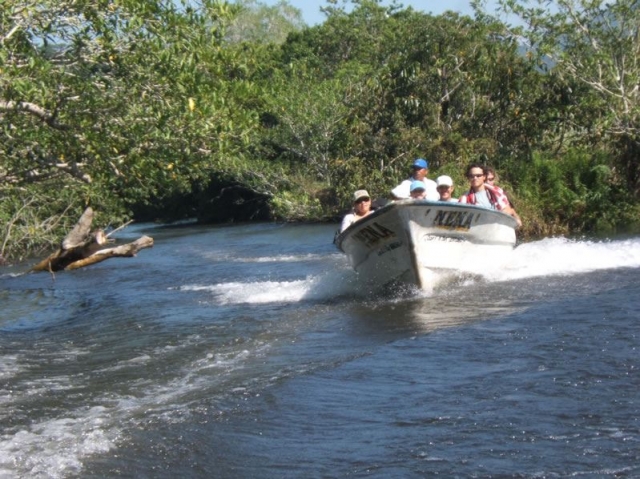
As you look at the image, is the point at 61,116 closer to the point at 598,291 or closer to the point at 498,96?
the point at 598,291

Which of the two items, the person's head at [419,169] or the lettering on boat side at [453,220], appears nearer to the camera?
the lettering on boat side at [453,220]

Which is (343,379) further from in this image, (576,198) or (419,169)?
(576,198)

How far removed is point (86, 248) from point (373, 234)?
6978mm

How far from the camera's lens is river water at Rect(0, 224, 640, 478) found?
6.75 meters

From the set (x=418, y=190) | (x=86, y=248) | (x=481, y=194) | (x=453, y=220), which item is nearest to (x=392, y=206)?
(x=418, y=190)

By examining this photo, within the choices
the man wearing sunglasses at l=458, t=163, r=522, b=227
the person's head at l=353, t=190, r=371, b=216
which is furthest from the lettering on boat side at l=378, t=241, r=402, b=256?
the man wearing sunglasses at l=458, t=163, r=522, b=227

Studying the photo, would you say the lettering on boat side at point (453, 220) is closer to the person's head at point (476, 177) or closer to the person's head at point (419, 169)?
the person's head at point (419, 169)

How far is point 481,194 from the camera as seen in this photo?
15617 millimetres

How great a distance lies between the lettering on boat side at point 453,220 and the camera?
1372cm

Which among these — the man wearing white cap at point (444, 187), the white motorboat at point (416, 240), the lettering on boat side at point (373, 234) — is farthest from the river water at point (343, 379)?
the man wearing white cap at point (444, 187)

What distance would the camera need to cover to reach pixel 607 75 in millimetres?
23984

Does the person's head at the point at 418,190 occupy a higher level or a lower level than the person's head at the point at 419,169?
lower

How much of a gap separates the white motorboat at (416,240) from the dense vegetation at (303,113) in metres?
2.09

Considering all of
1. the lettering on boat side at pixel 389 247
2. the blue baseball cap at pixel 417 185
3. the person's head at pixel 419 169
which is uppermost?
the person's head at pixel 419 169
